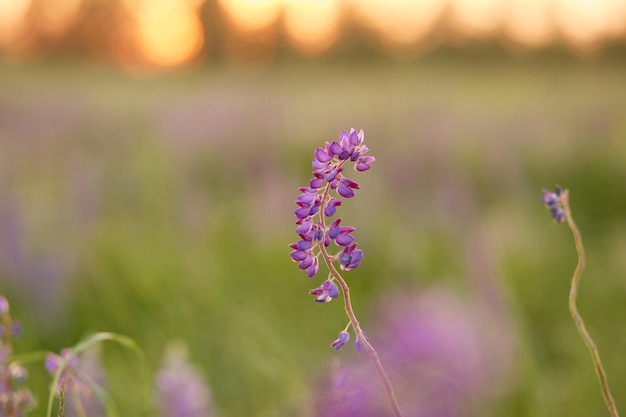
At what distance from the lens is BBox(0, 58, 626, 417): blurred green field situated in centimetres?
188

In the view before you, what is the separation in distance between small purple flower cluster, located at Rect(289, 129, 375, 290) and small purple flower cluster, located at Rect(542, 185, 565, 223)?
0.55 ft

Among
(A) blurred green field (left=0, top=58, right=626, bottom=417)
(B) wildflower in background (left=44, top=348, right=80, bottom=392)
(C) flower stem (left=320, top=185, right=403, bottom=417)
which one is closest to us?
(C) flower stem (left=320, top=185, right=403, bottom=417)

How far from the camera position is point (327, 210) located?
589 mm

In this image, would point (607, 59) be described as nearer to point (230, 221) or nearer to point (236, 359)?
point (230, 221)

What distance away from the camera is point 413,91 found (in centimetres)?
923

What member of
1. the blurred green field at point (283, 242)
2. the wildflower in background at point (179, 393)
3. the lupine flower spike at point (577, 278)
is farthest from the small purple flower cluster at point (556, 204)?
the wildflower in background at point (179, 393)

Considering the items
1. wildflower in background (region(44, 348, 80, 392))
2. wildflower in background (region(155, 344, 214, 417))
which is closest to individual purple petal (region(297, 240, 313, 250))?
wildflower in background (region(44, 348, 80, 392))

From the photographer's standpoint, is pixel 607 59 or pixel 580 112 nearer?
pixel 580 112

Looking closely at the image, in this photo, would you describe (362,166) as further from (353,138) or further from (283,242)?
(283,242)

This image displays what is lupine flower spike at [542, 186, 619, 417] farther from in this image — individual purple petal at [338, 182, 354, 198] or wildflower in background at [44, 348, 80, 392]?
wildflower in background at [44, 348, 80, 392]

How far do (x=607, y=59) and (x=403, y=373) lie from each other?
11782 mm

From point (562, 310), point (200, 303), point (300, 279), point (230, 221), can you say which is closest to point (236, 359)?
point (200, 303)

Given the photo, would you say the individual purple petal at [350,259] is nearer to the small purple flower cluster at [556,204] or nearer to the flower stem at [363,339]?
the flower stem at [363,339]

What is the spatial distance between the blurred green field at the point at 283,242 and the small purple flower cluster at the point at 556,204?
314 mm
